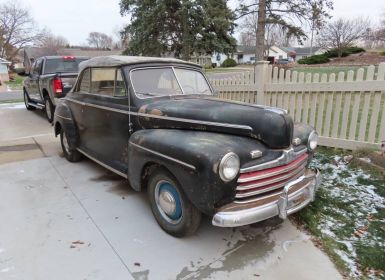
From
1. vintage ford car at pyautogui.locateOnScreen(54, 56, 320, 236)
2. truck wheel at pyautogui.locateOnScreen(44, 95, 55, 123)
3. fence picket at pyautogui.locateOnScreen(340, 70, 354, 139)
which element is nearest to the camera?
vintage ford car at pyautogui.locateOnScreen(54, 56, 320, 236)

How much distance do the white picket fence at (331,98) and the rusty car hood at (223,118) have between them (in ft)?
8.51

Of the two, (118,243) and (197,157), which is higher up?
(197,157)

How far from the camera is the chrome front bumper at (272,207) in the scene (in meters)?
2.64

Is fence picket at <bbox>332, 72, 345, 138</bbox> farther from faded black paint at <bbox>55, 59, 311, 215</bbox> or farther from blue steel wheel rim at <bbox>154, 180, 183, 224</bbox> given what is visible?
blue steel wheel rim at <bbox>154, 180, 183, 224</bbox>

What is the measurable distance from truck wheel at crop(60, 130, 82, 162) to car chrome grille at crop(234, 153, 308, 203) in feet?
11.7

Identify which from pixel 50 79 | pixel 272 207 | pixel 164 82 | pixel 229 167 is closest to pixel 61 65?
pixel 50 79

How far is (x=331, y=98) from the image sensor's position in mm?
5375

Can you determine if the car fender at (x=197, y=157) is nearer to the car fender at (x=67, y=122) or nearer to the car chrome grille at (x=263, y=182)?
the car chrome grille at (x=263, y=182)

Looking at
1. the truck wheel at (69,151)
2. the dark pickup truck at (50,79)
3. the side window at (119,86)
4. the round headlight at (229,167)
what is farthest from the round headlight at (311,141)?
the dark pickup truck at (50,79)

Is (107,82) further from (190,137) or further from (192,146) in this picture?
(192,146)

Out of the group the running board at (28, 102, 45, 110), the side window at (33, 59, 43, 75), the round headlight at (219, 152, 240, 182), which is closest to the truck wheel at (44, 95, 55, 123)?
the running board at (28, 102, 45, 110)

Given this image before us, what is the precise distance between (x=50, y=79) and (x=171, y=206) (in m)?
6.72

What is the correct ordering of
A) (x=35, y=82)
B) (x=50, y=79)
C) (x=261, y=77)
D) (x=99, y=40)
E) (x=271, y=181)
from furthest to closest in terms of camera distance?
(x=99, y=40)
(x=35, y=82)
(x=50, y=79)
(x=261, y=77)
(x=271, y=181)

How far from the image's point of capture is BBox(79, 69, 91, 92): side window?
193 inches
